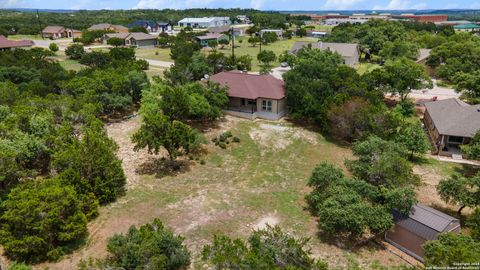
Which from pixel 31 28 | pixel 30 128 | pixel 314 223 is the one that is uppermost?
pixel 31 28

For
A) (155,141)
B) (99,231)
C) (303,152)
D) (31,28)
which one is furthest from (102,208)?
(31,28)

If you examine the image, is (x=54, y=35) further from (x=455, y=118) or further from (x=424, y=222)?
(x=424, y=222)

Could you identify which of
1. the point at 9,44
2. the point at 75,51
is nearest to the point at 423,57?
the point at 75,51

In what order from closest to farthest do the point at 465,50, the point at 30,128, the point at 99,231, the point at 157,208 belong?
the point at 99,231, the point at 157,208, the point at 30,128, the point at 465,50

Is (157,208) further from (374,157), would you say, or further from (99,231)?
(374,157)

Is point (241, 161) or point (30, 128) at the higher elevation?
point (30, 128)
